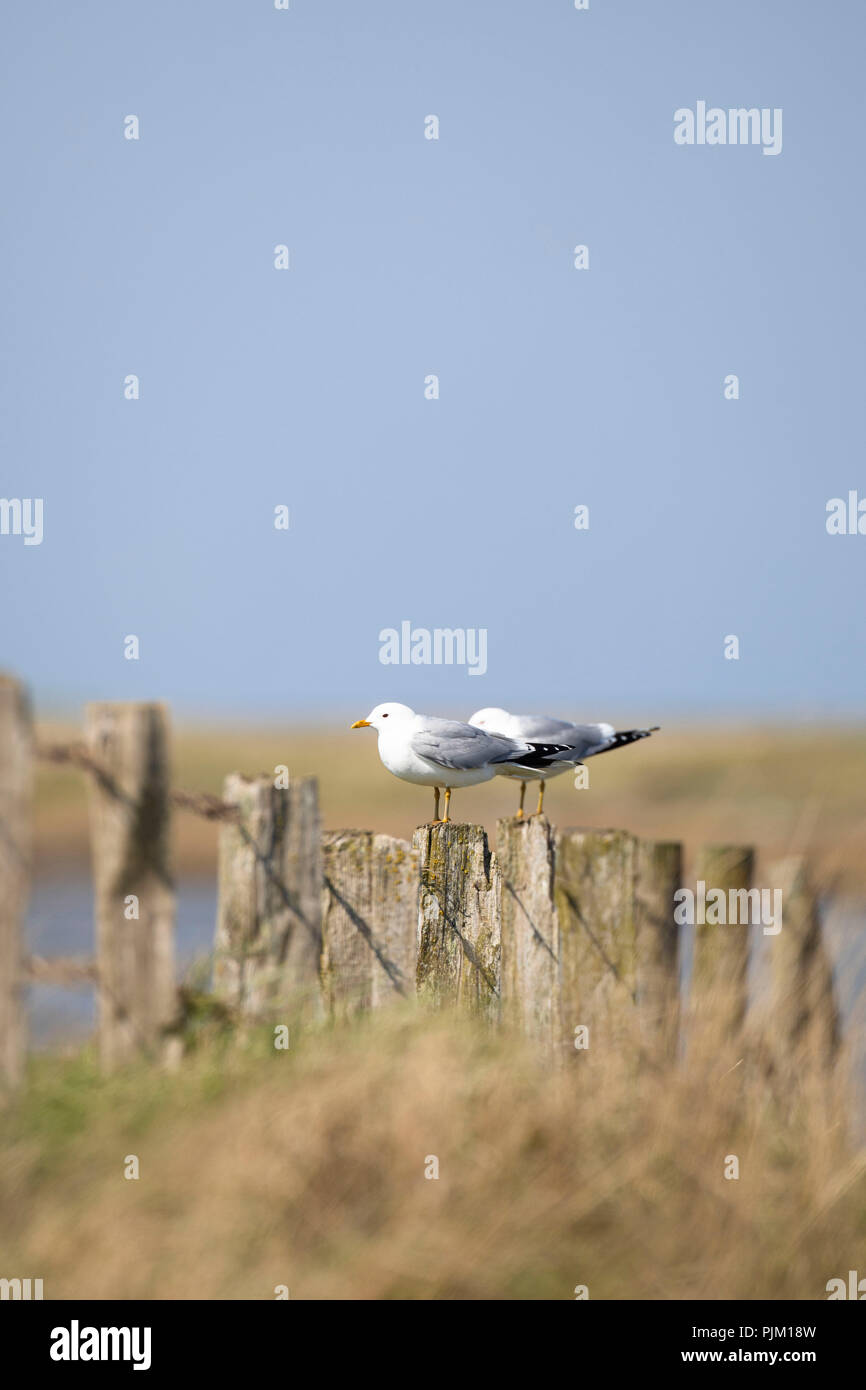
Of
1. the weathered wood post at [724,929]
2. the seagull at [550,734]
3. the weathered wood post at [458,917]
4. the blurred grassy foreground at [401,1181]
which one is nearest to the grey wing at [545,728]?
the seagull at [550,734]

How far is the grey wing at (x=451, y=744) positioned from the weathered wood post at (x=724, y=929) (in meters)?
2.47

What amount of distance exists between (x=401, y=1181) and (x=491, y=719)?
558 cm

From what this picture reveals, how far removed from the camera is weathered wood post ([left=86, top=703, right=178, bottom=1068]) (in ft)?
13.5

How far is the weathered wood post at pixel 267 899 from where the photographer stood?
444 centimetres

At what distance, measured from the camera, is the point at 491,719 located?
9547 millimetres

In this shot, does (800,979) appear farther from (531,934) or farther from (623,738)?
(623,738)

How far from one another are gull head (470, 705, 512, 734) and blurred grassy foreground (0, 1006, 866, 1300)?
463 cm

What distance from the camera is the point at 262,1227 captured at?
12.7 ft

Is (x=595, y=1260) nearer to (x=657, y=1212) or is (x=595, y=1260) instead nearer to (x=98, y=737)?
(x=657, y=1212)

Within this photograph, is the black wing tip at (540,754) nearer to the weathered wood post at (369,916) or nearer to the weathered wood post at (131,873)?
the weathered wood post at (369,916)
